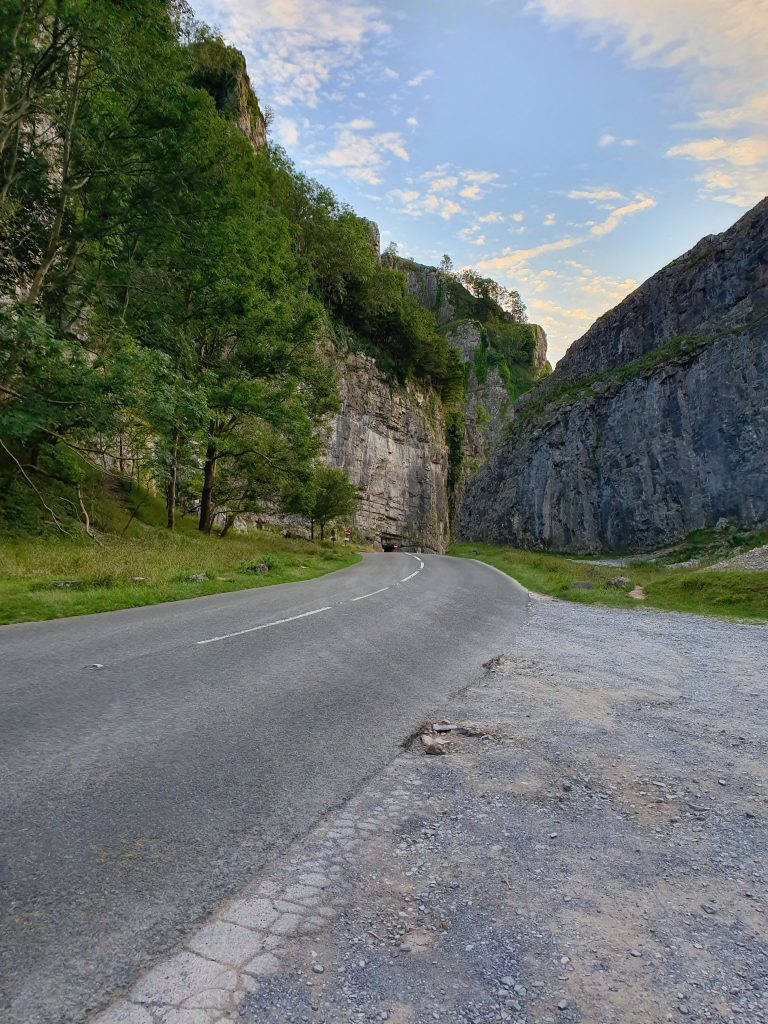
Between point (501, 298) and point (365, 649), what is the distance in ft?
380

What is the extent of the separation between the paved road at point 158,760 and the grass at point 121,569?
5.74 ft

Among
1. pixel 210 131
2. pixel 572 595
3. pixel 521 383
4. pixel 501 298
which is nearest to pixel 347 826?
pixel 572 595

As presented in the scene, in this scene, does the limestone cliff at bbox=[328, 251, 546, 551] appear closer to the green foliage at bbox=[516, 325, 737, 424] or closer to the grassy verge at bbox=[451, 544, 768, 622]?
the green foliage at bbox=[516, 325, 737, 424]

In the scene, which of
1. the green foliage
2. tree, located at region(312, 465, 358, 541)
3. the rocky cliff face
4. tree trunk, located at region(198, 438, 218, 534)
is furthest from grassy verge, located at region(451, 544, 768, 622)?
tree, located at region(312, 465, 358, 541)

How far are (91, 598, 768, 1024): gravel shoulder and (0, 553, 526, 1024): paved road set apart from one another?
0.23 m

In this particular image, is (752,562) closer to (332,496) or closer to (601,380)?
(601,380)

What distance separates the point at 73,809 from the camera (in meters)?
2.99

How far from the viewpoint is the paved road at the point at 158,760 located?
2105mm

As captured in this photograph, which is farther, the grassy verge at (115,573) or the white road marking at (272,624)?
the grassy verge at (115,573)

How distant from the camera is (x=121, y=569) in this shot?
1321cm

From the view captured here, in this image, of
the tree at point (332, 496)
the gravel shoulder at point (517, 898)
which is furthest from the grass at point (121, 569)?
the tree at point (332, 496)

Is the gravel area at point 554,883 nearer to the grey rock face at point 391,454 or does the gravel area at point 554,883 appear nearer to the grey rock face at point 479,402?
the grey rock face at point 391,454

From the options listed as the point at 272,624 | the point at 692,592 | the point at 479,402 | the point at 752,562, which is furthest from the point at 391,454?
the point at 272,624

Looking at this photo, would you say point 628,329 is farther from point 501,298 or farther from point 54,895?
point 501,298
